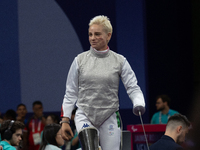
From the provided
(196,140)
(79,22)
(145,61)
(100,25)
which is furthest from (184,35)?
(196,140)

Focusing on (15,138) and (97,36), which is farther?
(15,138)

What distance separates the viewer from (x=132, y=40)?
312 inches

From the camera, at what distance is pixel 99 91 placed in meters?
2.53

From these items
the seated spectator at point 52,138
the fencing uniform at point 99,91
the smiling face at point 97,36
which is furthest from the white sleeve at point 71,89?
the seated spectator at point 52,138

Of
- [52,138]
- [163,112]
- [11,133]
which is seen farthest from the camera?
[163,112]

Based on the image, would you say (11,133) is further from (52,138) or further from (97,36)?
(97,36)

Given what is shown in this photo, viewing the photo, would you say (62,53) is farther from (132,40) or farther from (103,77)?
(103,77)

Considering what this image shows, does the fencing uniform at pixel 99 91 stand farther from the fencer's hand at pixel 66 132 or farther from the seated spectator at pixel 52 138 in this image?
the seated spectator at pixel 52 138

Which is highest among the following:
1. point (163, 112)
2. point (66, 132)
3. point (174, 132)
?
point (66, 132)


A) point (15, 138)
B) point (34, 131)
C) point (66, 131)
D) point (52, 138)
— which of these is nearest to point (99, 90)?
point (66, 131)

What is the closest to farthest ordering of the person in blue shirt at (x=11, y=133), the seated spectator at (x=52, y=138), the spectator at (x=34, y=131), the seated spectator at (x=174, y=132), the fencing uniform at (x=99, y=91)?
the fencing uniform at (x=99, y=91)
the seated spectator at (x=174, y=132)
the person in blue shirt at (x=11, y=133)
the seated spectator at (x=52, y=138)
the spectator at (x=34, y=131)

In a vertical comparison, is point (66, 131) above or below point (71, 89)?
below

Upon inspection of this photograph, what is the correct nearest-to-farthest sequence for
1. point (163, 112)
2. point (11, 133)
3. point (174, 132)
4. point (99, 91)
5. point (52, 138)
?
point (99, 91)
point (174, 132)
point (11, 133)
point (52, 138)
point (163, 112)

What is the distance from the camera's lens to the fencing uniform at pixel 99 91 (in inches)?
98.8
